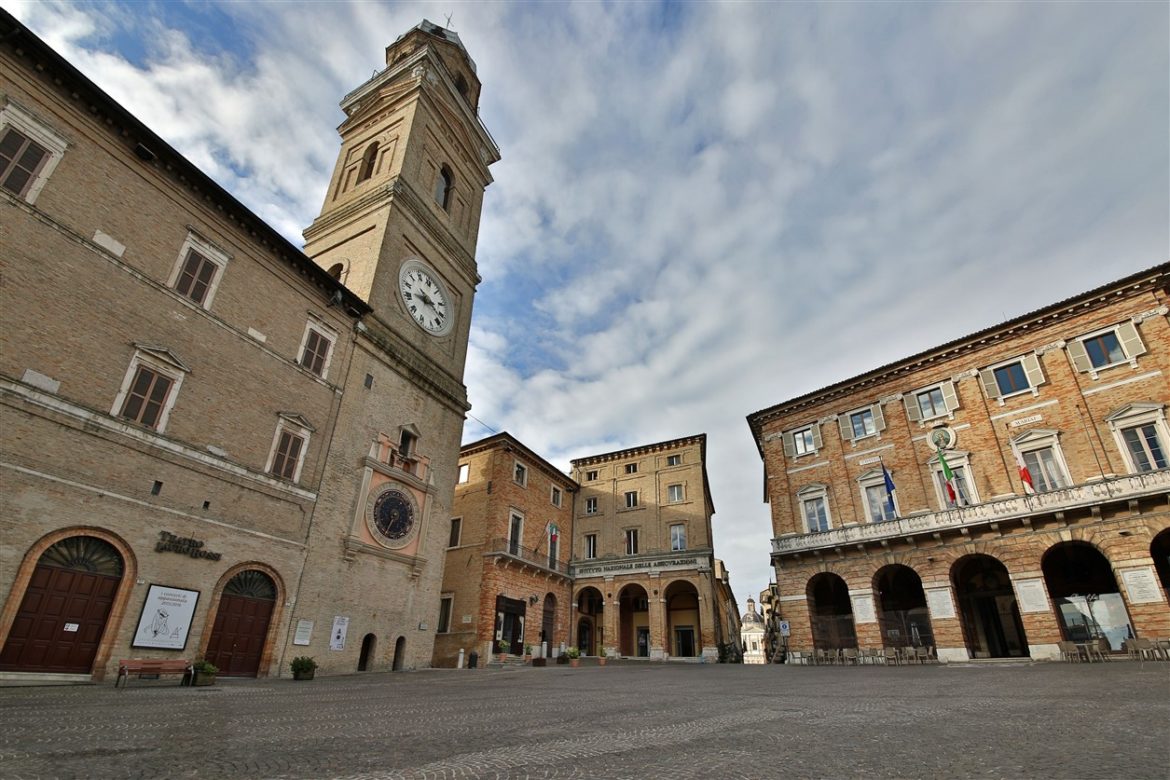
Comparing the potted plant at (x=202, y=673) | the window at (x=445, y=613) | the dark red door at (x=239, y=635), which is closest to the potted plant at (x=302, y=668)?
the dark red door at (x=239, y=635)

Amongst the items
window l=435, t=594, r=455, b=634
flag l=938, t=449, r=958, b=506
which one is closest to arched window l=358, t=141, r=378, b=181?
window l=435, t=594, r=455, b=634

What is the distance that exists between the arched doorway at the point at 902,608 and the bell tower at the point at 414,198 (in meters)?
22.2

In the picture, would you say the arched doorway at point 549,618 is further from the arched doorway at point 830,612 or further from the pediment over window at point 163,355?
the pediment over window at point 163,355

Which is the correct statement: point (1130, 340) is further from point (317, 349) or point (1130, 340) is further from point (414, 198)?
point (317, 349)

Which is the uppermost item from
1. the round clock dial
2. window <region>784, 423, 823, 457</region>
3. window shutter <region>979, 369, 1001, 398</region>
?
window shutter <region>979, 369, 1001, 398</region>

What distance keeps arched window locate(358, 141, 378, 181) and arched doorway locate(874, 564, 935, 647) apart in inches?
1202

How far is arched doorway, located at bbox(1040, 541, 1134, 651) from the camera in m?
19.3

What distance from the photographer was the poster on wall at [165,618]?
39.8ft

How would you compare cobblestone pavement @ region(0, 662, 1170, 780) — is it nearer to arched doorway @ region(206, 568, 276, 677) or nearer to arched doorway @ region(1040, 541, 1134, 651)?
arched doorway @ region(206, 568, 276, 677)

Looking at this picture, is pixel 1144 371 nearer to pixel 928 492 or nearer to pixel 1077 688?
pixel 928 492

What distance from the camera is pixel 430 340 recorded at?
23.3 meters

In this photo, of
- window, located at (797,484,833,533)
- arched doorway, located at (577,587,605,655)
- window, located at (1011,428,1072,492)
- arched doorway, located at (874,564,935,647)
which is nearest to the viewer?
window, located at (1011,428,1072,492)

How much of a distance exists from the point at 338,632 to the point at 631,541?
22.2 metres

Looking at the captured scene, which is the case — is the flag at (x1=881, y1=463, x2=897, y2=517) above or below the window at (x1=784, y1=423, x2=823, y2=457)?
below
